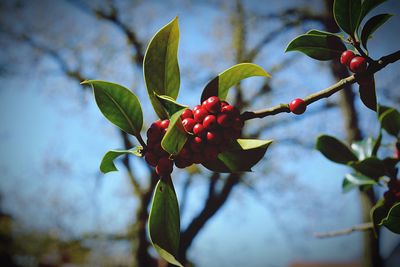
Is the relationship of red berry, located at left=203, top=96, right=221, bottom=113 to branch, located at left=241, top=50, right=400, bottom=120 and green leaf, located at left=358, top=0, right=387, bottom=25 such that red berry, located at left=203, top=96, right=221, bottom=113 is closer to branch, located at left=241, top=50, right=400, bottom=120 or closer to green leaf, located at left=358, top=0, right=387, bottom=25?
branch, located at left=241, top=50, right=400, bottom=120

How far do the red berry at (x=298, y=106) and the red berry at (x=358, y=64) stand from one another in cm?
16

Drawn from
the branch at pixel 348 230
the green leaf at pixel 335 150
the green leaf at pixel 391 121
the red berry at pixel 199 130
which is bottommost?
the branch at pixel 348 230

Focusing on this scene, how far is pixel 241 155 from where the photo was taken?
2.09 feet

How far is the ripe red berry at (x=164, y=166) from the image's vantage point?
0.62 meters

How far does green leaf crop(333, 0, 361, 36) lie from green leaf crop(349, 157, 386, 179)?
1.83ft

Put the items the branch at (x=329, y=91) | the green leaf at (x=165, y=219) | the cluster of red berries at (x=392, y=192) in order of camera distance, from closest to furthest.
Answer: the branch at (x=329, y=91)
the green leaf at (x=165, y=219)
the cluster of red berries at (x=392, y=192)

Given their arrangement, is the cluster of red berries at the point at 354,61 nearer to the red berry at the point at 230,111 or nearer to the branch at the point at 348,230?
the red berry at the point at 230,111

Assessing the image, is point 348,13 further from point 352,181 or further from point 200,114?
point 352,181

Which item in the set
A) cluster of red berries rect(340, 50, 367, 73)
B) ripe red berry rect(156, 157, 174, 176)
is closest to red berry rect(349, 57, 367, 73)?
cluster of red berries rect(340, 50, 367, 73)

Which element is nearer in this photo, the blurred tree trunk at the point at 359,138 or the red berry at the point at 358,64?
the red berry at the point at 358,64

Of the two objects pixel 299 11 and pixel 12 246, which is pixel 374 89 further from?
pixel 12 246

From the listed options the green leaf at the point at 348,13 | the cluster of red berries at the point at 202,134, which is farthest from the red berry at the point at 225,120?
the green leaf at the point at 348,13

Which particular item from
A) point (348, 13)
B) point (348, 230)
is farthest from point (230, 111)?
point (348, 230)

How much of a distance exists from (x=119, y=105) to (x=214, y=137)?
25 cm
